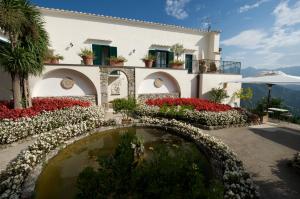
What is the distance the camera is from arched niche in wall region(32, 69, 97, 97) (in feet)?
37.8

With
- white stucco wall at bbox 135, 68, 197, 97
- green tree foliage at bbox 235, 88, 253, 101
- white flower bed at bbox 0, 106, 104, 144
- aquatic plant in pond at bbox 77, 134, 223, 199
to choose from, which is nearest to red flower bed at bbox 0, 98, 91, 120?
white flower bed at bbox 0, 106, 104, 144

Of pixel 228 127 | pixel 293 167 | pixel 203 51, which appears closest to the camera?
pixel 293 167

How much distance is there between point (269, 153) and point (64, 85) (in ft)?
39.3

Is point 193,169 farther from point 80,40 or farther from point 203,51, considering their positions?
point 203,51

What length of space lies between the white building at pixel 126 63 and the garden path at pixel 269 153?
753 cm

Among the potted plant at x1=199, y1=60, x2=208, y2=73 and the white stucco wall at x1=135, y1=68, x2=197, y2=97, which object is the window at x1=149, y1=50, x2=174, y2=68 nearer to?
the white stucco wall at x1=135, y1=68, x2=197, y2=97

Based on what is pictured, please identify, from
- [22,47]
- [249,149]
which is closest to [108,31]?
[22,47]

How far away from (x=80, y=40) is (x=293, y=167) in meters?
14.5

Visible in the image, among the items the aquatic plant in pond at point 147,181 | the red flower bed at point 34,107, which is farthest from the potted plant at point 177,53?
the aquatic plant in pond at point 147,181

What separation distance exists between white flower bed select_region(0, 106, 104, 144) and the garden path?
270 inches

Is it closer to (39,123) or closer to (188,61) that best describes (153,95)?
(188,61)

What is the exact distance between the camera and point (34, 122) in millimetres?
7527

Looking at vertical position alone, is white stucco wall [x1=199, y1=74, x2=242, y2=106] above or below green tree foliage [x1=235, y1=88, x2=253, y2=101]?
above

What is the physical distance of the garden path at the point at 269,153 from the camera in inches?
170
